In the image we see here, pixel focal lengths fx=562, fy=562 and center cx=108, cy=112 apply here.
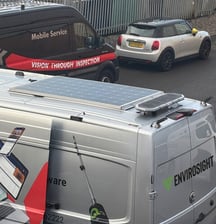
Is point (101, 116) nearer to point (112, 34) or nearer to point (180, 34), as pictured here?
point (180, 34)

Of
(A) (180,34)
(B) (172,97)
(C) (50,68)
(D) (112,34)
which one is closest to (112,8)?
(D) (112,34)

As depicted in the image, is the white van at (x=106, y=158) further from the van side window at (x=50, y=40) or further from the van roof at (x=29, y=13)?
the van side window at (x=50, y=40)

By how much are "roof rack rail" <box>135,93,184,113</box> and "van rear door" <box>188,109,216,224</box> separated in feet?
0.73

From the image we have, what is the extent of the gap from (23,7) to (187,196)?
707cm

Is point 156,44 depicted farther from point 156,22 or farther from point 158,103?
point 158,103

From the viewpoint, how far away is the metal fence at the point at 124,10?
60.0ft

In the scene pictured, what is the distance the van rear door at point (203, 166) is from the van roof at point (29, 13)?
6.11 m

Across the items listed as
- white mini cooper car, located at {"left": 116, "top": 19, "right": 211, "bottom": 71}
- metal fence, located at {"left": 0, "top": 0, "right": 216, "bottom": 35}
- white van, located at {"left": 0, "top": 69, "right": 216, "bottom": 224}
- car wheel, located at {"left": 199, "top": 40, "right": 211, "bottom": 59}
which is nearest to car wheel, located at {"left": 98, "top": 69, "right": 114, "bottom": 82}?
white mini cooper car, located at {"left": 116, "top": 19, "right": 211, "bottom": 71}

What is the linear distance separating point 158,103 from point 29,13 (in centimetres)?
656

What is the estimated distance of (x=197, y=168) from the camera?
485 cm

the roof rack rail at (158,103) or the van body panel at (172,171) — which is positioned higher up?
the roof rack rail at (158,103)

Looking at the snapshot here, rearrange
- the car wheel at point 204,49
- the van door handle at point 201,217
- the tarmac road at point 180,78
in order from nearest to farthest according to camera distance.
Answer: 1. the van door handle at point 201,217
2. the tarmac road at point 180,78
3. the car wheel at point 204,49

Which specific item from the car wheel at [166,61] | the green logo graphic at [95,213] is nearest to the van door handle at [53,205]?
the green logo graphic at [95,213]

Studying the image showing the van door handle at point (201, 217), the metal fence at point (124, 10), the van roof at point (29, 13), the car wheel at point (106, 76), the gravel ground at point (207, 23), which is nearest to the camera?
the van door handle at point (201, 217)
